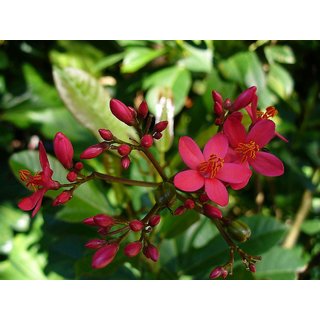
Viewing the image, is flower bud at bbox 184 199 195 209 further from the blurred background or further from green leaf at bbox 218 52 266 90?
green leaf at bbox 218 52 266 90

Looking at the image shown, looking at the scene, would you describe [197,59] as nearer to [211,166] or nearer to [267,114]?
[267,114]

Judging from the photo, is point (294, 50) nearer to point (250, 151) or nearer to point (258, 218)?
point (258, 218)

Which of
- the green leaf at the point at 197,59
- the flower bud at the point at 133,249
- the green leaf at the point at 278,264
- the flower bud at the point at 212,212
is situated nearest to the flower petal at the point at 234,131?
the flower bud at the point at 212,212

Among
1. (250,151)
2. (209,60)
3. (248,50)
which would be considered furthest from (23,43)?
(250,151)

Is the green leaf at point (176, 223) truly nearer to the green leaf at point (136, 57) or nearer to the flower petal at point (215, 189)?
the flower petal at point (215, 189)

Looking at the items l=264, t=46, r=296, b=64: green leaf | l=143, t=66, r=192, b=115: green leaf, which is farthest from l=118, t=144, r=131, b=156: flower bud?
l=264, t=46, r=296, b=64: green leaf
